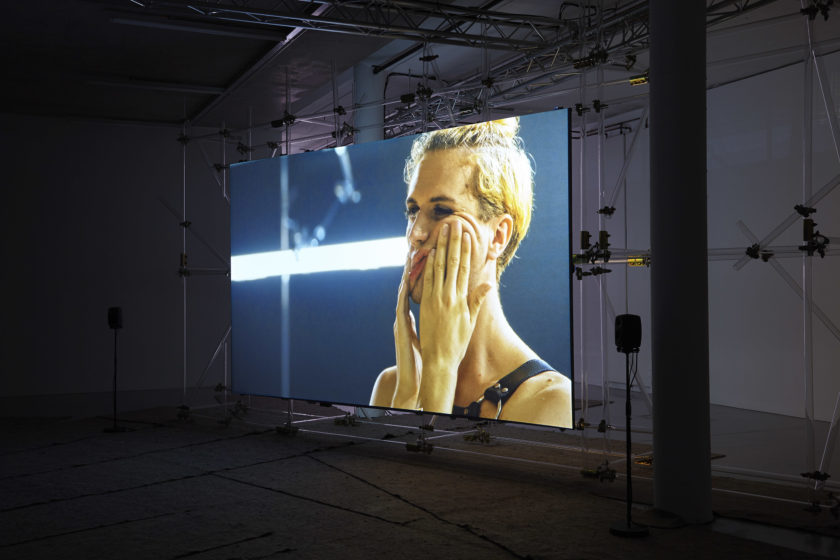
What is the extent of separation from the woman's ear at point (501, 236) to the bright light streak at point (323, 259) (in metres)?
1.03

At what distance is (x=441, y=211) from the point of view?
7.39 metres

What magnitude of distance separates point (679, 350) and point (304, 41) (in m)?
5.71

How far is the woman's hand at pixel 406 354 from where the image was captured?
300 inches

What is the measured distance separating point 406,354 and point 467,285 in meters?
1.04

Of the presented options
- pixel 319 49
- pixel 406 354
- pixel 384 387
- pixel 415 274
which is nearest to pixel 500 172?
pixel 415 274

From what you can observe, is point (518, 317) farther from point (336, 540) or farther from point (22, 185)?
point (22, 185)

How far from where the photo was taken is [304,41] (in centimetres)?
889

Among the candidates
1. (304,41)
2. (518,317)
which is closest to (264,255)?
(304,41)

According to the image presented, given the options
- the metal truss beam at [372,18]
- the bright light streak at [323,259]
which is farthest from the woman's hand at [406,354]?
the metal truss beam at [372,18]

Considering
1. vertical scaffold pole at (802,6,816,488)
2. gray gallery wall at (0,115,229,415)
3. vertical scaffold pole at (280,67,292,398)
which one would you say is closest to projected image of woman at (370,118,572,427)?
vertical scaffold pole at (280,67,292,398)

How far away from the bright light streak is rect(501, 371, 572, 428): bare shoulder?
1831 millimetres

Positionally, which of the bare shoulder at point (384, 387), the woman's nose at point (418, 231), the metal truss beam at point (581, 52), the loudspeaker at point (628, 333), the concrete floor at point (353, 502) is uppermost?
the metal truss beam at point (581, 52)

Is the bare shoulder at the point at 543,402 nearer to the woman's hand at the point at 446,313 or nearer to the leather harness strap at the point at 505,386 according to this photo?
the leather harness strap at the point at 505,386

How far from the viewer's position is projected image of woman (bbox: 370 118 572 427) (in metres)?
6.81
